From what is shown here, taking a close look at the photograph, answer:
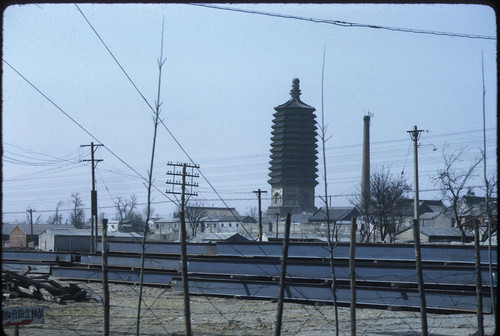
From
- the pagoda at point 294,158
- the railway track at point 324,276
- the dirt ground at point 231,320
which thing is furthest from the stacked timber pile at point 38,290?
the pagoda at point 294,158

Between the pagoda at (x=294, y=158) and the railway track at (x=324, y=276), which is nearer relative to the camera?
the railway track at (x=324, y=276)

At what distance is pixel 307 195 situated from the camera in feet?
354

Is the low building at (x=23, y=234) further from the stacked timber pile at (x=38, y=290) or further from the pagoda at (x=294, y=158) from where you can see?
the stacked timber pile at (x=38, y=290)

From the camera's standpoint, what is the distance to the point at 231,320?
666 inches

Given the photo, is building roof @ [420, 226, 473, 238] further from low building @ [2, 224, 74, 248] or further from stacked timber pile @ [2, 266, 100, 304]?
low building @ [2, 224, 74, 248]

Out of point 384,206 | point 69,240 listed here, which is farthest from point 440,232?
point 69,240

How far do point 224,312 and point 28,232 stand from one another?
5630cm

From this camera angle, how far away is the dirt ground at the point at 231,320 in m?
15.4

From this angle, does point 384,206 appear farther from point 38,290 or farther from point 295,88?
point 295,88

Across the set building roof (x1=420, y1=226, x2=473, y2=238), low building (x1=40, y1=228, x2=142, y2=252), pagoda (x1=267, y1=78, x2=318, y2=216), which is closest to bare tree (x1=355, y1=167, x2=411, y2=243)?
building roof (x1=420, y1=226, x2=473, y2=238)

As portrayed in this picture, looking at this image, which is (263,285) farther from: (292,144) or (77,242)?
(292,144)

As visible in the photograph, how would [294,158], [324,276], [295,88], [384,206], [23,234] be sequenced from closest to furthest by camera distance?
[324,276]
[384,206]
[23,234]
[294,158]
[295,88]

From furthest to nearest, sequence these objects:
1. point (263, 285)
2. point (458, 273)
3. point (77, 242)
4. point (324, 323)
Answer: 1. point (77, 242)
2. point (263, 285)
3. point (458, 273)
4. point (324, 323)

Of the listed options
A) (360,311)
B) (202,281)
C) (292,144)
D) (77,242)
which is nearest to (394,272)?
(360,311)
